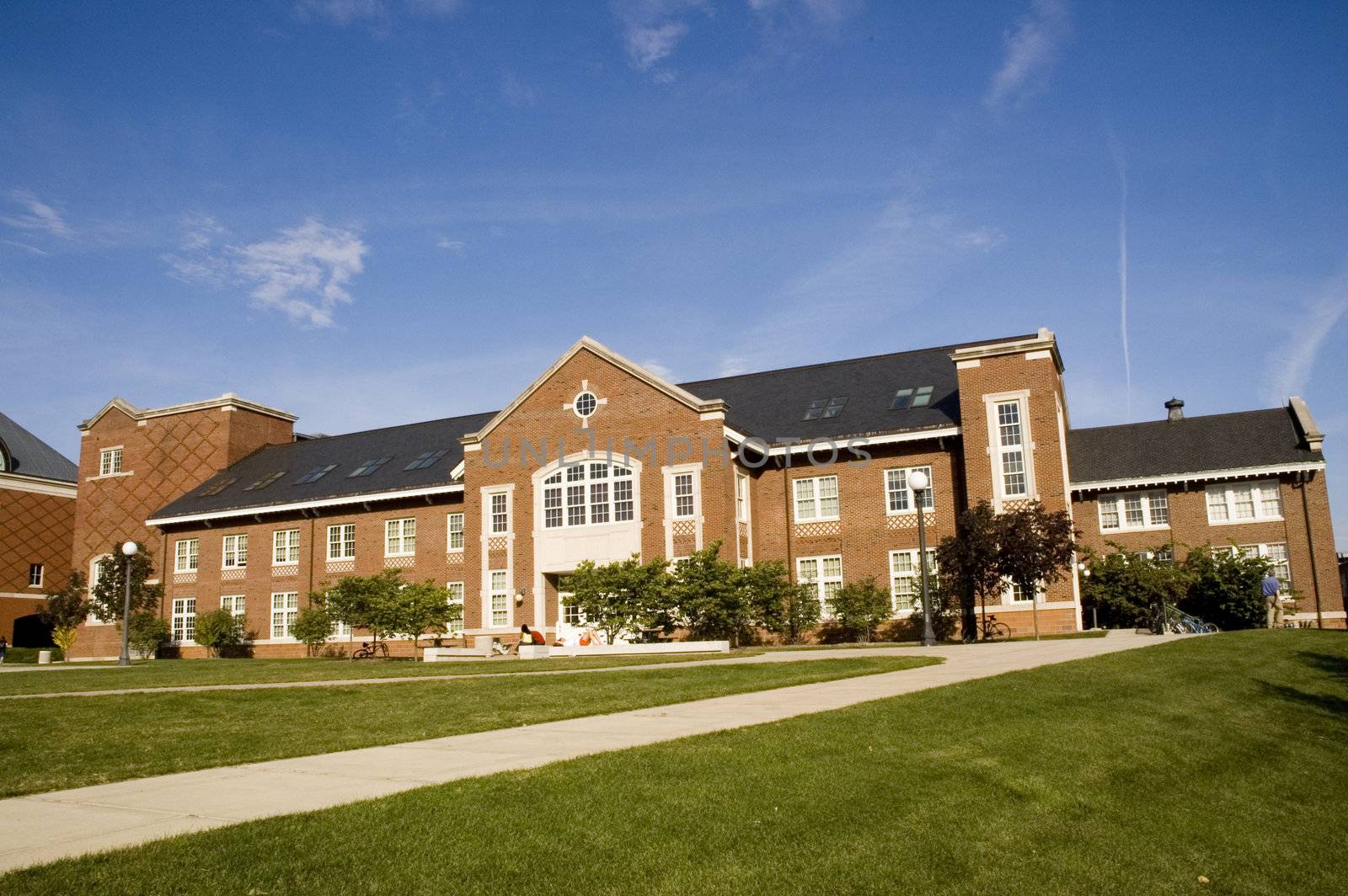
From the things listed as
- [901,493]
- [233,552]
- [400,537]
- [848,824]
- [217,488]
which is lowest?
[848,824]

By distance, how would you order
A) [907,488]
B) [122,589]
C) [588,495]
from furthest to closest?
[122,589] < [588,495] < [907,488]

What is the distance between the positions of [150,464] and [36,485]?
1255cm

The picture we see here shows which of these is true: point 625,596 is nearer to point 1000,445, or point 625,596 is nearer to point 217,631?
point 1000,445

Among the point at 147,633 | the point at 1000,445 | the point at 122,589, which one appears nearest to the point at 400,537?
the point at 147,633

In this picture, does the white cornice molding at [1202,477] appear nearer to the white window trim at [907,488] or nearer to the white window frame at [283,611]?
the white window trim at [907,488]

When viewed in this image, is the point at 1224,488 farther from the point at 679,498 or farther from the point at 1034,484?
the point at 679,498

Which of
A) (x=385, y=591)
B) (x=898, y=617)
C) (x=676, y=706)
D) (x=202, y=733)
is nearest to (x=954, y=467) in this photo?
(x=898, y=617)

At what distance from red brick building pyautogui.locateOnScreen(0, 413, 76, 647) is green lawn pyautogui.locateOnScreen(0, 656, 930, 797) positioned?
4931 centimetres

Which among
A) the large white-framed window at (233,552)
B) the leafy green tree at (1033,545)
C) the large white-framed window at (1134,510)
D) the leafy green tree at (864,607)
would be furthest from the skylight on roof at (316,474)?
the large white-framed window at (1134,510)

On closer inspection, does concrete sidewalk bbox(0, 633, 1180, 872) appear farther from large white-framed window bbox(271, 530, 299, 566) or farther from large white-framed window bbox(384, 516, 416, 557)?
large white-framed window bbox(271, 530, 299, 566)

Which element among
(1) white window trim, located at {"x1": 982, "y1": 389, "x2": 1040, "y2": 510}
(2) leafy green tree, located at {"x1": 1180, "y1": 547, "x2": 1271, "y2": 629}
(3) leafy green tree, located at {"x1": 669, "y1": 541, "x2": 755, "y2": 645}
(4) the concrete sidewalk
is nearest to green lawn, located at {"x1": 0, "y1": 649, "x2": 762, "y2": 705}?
(3) leafy green tree, located at {"x1": 669, "y1": 541, "x2": 755, "y2": 645}

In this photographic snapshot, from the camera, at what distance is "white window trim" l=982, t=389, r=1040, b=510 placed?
1294 inches

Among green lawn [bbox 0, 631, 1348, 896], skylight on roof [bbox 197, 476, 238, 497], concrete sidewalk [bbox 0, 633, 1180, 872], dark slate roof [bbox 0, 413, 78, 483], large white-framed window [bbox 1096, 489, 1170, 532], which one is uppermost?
dark slate roof [bbox 0, 413, 78, 483]

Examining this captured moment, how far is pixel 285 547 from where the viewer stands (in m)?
44.9
